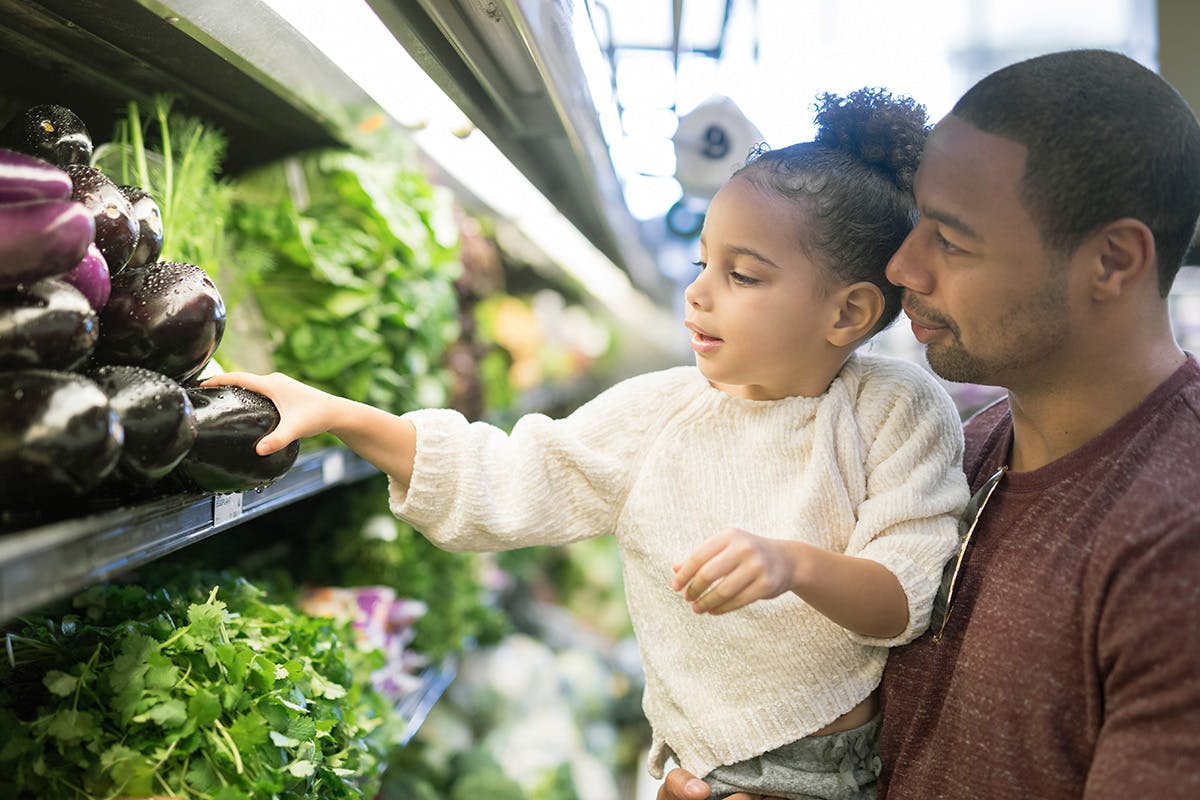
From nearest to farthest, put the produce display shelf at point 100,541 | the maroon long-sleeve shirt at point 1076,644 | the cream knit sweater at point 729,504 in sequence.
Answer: the produce display shelf at point 100,541, the maroon long-sleeve shirt at point 1076,644, the cream knit sweater at point 729,504

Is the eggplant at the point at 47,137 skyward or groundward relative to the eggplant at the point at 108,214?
skyward

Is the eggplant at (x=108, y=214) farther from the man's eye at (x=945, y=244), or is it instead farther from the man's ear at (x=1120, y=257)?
the man's ear at (x=1120, y=257)

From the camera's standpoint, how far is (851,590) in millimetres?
1332

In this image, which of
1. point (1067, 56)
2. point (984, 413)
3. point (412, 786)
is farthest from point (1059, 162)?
point (412, 786)

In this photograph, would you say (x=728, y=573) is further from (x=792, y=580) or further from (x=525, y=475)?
(x=525, y=475)

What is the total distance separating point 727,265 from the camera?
5.12 ft

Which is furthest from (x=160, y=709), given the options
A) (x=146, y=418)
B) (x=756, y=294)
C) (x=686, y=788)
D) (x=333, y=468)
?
(x=756, y=294)

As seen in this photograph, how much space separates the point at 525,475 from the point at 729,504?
→ 1.11ft

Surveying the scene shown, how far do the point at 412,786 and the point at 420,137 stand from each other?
1.75m

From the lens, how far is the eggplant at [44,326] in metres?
0.90

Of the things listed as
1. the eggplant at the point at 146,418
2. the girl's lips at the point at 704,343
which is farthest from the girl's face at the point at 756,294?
the eggplant at the point at 146,418

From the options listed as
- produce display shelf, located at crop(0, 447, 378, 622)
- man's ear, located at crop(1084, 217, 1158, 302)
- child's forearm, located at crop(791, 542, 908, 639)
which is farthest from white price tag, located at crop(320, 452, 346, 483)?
man's ear, located at crop(1084, 217, 1158, 302)

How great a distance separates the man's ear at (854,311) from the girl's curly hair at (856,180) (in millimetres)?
19

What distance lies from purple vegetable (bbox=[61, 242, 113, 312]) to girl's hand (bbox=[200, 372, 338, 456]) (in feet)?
0.72
